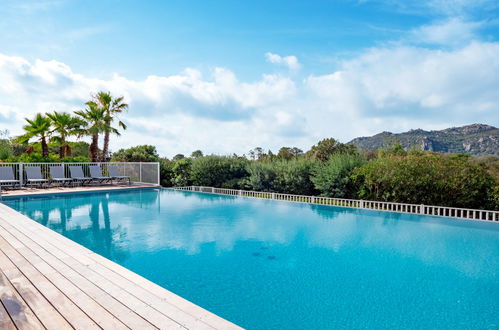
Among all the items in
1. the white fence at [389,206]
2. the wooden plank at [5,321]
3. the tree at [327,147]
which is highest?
the tree at [327,147]

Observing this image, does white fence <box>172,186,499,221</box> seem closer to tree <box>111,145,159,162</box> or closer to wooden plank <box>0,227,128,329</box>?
tree <box>111,145,159,162</box>

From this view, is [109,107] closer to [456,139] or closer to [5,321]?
[5,321]

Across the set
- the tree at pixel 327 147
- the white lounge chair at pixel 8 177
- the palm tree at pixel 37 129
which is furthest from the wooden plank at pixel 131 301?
the tree at pixel 327 147

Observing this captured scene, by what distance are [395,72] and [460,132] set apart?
35.7 m

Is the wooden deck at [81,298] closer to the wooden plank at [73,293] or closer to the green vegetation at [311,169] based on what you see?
the wooden plank at [73,293]

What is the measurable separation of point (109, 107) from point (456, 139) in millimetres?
39326

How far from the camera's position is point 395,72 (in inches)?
431

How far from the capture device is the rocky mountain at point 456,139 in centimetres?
3378

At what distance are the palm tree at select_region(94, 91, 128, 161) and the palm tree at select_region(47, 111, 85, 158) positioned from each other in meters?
1.41

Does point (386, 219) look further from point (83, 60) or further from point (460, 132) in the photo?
point (460, 132)

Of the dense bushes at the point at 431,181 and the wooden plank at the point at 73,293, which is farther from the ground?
the dense bushes at the point at 431,181

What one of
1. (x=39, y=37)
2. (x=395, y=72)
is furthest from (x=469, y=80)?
(x=39, y=37)

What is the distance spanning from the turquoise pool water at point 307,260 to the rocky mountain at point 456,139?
27.4m

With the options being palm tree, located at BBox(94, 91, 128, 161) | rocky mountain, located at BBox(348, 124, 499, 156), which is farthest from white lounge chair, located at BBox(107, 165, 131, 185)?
rocky mountain, located at BBox(348, 124, 499, 156)
